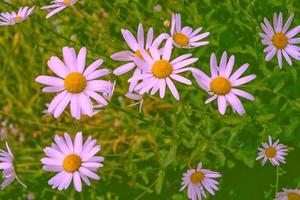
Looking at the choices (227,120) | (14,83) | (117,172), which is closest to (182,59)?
(227,120)

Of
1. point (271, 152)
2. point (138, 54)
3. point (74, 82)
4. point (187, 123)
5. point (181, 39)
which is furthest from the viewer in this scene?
point (187, 123)

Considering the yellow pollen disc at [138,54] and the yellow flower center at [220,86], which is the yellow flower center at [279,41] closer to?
the yellow flower center at [220,86]

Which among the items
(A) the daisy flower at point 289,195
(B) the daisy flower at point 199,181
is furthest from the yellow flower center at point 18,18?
(A) the daisy flower at point 289,195

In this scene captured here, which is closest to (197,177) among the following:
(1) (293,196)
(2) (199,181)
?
(2) (199,181)

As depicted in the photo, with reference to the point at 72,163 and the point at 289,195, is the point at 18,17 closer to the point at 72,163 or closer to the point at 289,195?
the point at 72,163

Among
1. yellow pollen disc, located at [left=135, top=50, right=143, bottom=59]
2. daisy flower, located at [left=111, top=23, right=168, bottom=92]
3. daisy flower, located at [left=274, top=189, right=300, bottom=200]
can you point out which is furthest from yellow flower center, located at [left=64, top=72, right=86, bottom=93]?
daisy flower, located at [left=274, top=189, right=300, bottom=200]

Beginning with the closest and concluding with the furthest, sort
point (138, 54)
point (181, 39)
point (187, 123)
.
→ 1. point (138, 54)
2. point (181, 39)
3. point (187, 123)

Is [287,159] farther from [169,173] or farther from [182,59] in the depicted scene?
[182,59]
